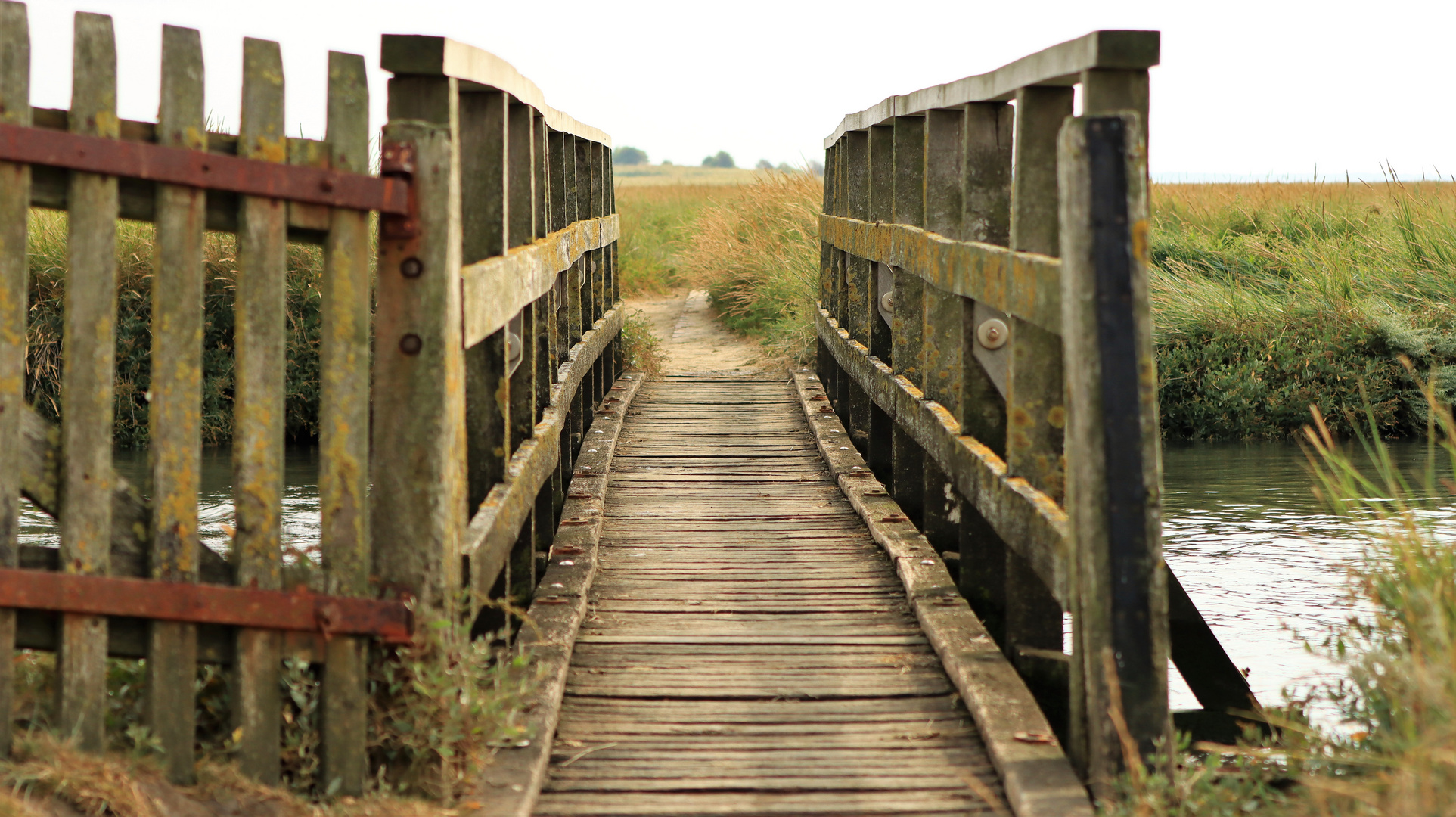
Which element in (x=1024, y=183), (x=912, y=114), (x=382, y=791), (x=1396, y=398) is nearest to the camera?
(x=382, y=791)

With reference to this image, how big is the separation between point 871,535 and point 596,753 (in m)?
2.40

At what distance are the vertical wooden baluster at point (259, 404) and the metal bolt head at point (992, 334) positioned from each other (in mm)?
2261

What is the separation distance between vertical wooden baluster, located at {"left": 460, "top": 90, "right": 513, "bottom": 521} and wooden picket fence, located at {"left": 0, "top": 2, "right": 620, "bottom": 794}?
0.90 m

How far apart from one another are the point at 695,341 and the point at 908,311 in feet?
30.1

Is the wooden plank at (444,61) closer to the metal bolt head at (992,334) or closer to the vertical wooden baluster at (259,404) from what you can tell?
the vertical wooden baluster at (259,404)

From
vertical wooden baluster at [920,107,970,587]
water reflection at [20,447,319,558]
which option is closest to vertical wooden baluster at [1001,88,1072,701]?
vertical wooden baluster at [920,107,970,587]

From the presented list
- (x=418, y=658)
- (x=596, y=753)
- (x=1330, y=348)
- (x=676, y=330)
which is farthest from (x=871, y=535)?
(x=676, y=330)

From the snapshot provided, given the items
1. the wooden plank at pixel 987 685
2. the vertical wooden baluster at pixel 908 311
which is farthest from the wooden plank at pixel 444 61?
the vertical wooden baluster at pixel 908 311

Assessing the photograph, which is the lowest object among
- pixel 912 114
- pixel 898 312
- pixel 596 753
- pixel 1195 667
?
pixel 1195 667

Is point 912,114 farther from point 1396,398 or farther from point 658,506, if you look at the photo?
point 1396,398

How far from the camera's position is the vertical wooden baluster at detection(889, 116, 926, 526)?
6102 mm

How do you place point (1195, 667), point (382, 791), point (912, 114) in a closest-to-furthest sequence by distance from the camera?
point (382, 791)
point (1195, 667)
point (912, 114)

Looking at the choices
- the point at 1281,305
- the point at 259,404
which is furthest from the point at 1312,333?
the point at 259,404

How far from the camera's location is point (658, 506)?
6.21m
